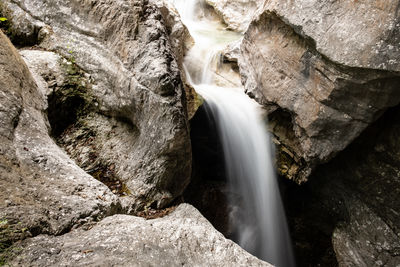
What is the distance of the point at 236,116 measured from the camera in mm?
7168

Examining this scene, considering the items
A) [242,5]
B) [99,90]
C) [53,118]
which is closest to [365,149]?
[99,90]

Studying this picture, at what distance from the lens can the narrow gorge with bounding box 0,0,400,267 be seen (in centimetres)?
A: 273

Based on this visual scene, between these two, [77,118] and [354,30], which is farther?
[77,118]

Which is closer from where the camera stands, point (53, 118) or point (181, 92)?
point (53, 118)

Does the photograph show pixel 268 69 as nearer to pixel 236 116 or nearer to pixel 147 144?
pixel 236 116

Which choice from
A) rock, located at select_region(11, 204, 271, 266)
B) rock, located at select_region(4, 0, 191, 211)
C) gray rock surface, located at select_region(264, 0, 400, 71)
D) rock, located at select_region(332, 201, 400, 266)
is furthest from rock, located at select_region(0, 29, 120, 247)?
rock, located at select_region(332, 201, 400, 266)

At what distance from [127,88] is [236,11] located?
12.2m

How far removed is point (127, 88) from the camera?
477 cm

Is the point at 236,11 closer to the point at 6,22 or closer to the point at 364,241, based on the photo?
the point at 6,22

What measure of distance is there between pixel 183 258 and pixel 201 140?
15.1 feet

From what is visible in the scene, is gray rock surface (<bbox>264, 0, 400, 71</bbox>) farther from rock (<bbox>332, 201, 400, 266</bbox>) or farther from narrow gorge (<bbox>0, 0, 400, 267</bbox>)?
rock (<bbox>332, 201, 400, 266</bbox>)

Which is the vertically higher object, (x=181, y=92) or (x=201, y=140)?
(x=181, y=92)

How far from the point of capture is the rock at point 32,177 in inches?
91.3

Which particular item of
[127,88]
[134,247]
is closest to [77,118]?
[127,88]
